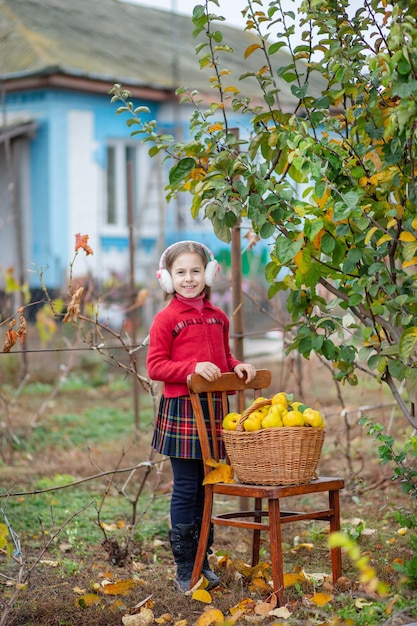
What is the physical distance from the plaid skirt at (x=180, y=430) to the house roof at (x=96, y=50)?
10.7 m

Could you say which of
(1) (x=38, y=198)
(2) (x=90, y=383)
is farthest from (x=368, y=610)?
(1) (x=38, y=198)

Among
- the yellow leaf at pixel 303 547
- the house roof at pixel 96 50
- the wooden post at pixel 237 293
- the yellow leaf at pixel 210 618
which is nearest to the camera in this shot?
the yellow leaf at pixel 210 618

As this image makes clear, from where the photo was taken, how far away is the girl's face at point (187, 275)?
4086 mm

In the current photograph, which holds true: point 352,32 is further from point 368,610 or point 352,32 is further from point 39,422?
point 39,422

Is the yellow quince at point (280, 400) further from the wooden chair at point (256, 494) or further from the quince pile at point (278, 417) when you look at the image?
the wooden chair at point (256, 494)

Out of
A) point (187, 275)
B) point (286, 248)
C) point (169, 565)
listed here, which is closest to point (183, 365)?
point (187, 275)

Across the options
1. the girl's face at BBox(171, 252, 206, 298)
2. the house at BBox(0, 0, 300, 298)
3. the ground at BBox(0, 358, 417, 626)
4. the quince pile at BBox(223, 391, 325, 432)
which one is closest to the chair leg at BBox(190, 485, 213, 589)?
the ground at BBox(0, 358, 417, 626)

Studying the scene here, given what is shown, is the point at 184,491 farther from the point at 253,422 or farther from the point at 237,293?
the point at 237,293

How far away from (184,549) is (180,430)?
52 cm

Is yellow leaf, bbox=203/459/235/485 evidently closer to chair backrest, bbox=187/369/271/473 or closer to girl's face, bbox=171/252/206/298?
chair backrest, bbox=187/369/271/473

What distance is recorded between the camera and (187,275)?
408 cm

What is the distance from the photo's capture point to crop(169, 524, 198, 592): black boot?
→ 404 cm

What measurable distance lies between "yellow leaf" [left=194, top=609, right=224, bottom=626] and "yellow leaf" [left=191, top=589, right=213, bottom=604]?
216 mm

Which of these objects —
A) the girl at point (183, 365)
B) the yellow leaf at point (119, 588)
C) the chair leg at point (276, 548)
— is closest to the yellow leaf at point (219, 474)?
the girl at point (183, 365)
